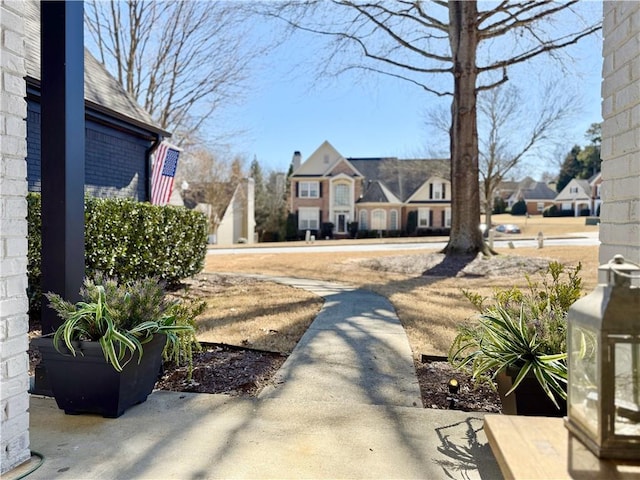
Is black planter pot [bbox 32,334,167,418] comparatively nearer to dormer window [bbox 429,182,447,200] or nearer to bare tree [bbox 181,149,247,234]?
bare tree [bbox 181,149,247,234]

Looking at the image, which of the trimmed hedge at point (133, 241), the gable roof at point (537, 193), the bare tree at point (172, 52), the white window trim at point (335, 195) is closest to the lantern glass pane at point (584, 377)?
the trimmed hedge at point (133, 241)

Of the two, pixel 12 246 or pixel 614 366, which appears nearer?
pixel 614 366

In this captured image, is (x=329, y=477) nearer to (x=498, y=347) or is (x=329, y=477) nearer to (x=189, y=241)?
(x=498, y=347)

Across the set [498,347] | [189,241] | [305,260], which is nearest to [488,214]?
[305,260]

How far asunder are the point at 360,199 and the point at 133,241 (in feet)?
98.0

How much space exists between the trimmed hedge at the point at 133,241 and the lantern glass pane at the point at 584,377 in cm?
551

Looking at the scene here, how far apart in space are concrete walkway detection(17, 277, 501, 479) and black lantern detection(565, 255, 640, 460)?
956mm

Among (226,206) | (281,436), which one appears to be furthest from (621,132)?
(226,206)

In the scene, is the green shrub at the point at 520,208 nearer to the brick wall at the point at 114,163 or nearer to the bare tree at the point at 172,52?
the bare tree at the point at 172,52

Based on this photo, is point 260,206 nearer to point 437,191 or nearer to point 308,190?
point 308,190

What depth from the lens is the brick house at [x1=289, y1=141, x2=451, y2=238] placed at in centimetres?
3491

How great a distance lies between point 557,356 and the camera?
233 cm

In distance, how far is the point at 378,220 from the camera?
35.7 metres

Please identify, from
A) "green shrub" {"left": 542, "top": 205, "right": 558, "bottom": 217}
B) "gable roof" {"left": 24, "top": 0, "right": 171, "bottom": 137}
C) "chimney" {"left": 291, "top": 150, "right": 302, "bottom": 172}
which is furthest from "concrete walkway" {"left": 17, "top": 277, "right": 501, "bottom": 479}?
"green shrub" {"left": 542, "top": 205, "right": 558, "bottom": 217}
